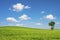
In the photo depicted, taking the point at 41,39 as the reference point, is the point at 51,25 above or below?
above

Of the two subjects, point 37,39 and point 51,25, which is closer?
point 37,39

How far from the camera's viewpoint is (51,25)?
87.7 m

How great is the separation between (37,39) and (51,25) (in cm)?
6504

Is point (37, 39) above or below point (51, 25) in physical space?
below

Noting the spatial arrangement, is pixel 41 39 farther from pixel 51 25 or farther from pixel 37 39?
pixel 51 25

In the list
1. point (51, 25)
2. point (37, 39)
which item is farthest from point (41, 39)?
point (51, 25)

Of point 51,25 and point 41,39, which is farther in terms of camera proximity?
point 51,25

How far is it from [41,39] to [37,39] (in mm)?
635

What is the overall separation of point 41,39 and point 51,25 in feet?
214

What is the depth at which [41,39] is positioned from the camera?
76.6 ft

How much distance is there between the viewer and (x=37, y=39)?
23.6 meters
